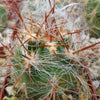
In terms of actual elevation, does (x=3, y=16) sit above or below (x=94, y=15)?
above

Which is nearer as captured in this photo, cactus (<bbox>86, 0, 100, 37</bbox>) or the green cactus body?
cactus (<bbox>86, 0, 100, 37</bbox>)

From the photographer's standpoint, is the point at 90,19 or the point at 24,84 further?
the point at 90,19

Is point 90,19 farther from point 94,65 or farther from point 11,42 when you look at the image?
point 11,42

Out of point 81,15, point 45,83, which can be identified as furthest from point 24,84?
point 81,15

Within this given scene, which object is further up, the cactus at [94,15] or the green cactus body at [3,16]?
the green cactus body at [3,16]

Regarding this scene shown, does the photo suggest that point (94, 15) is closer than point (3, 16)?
Yes

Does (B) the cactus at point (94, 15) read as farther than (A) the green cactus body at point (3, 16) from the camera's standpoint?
No

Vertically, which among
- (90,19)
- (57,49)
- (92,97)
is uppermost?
(90,19)

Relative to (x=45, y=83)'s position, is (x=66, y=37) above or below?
above

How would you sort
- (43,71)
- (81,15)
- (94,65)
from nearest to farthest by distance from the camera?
(43,71), (94,65), (81,15)

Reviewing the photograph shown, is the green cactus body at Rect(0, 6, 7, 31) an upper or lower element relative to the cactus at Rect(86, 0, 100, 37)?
upper

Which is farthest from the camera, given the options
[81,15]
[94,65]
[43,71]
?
[81,15]
